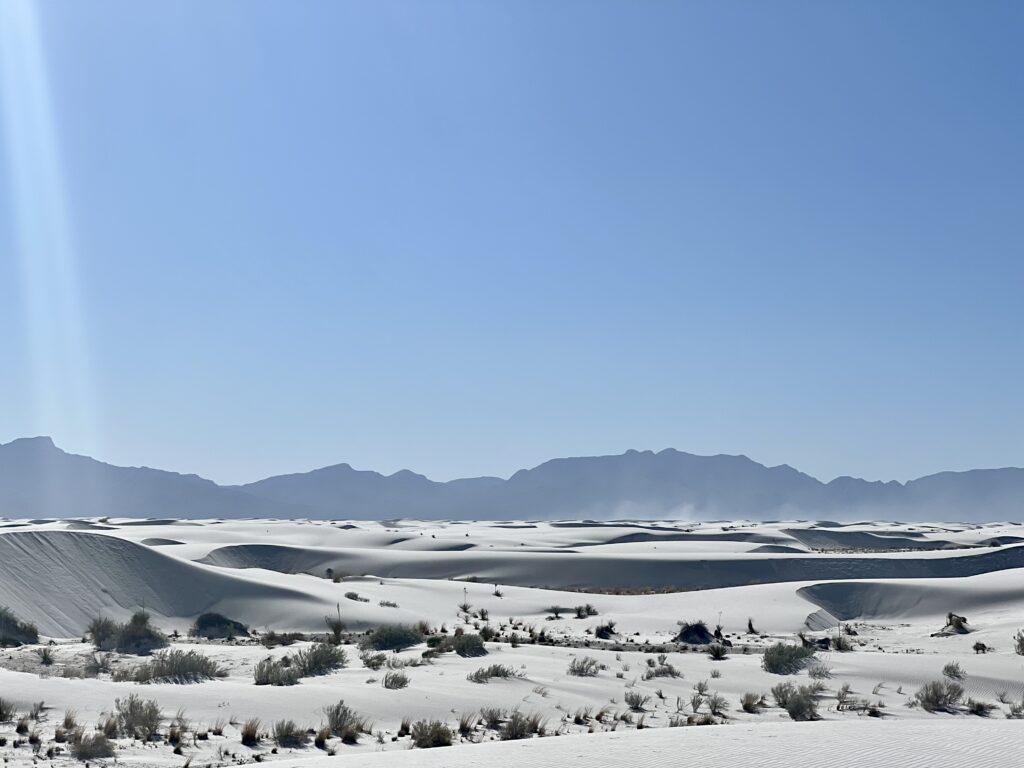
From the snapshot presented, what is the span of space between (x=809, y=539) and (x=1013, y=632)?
54.4m

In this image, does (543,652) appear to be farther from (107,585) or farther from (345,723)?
(107,585)

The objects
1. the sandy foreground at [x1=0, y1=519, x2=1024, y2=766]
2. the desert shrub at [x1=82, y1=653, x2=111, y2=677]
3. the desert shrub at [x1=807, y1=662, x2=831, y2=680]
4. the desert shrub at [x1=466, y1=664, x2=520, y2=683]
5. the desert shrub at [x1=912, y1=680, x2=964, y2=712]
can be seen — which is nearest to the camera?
the sandy foreground at [x1=0, y1=519, x2=1024, y2=766]

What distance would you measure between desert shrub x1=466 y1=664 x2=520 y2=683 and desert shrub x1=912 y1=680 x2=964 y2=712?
617cm

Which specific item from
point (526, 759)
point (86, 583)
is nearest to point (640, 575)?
point (86, 583)

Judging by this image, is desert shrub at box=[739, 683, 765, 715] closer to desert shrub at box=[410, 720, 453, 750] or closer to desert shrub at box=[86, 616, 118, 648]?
desert shrub at box=[410, 720, 453, 750]

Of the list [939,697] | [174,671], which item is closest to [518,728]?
[174,671]

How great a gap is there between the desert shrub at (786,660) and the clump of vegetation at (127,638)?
11078mm

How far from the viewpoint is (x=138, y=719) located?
1152cm

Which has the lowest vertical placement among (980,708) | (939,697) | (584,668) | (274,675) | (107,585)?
(980,708)

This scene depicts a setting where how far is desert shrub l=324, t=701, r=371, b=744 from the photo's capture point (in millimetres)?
11891

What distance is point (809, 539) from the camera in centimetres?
7812

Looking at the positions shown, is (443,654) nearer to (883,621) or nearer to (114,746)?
(114,746)

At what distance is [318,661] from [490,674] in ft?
9.38

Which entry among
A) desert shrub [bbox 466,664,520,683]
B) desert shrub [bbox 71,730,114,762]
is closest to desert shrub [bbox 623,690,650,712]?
desert shrub [bbox 466,664,520,683]
